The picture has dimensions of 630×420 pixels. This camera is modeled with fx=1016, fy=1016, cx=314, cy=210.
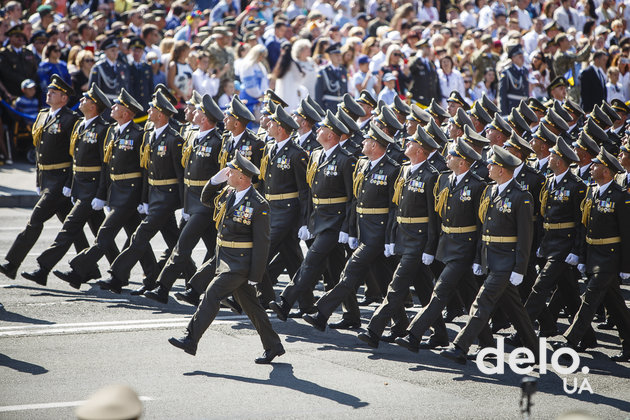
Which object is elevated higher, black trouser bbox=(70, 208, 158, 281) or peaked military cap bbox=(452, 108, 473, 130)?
peaked military cap bbox=(452, 108, 473, 130)

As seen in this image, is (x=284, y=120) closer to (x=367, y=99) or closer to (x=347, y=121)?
(x=347, y=121)

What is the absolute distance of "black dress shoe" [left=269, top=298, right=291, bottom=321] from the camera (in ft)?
33.7

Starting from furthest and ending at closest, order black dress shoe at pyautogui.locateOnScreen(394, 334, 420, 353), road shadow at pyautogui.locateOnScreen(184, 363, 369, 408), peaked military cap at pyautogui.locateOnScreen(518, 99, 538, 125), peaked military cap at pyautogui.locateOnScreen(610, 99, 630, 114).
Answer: peaked military cap at pyautogui.locateOnScreen(610, 99, 630, 114) < peaked military cap at pyautogui.locateOnScreen(518, 99, 538, 125) < black dress shoe at pyautogui.locateOnScreen(394, 334, 420, 353) < road shadow at pyautogui.locateOnScreen(184, 363, 369, 408)

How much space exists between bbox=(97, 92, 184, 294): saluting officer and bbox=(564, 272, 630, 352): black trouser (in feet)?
15.4

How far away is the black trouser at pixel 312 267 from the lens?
10570 mm

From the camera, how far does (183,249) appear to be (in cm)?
1120

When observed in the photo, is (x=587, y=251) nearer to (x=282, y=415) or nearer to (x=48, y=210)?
(x=282, y=415)

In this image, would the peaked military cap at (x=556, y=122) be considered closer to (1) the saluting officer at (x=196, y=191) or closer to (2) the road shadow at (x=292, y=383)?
(1) the saluting officer at (x=196, y=191)

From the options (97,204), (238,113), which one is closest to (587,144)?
(238,113)

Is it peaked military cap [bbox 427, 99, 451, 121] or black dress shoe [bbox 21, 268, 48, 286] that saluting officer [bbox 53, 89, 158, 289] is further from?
peaked military cap [bbox 427, 99, 451, 121]

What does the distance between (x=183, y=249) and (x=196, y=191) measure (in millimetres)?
725

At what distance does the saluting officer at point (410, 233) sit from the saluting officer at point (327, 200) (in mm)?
762

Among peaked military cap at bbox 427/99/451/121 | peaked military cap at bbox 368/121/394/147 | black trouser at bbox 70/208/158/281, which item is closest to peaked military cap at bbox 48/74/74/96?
black trouser at bbox 70/208/158/281

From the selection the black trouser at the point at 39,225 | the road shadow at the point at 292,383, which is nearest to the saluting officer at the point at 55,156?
the black trouser at the point at 39,225
